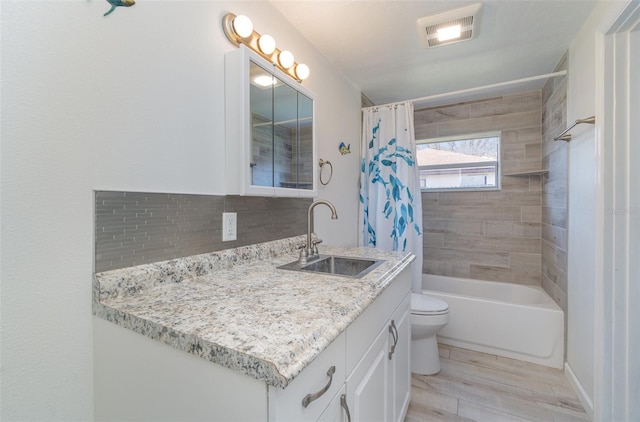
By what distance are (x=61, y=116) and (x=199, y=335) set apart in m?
0.69

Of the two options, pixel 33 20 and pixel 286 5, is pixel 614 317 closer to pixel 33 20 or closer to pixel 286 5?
pixel 286 5

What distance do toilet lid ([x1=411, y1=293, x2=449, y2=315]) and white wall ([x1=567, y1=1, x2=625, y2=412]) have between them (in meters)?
0.76

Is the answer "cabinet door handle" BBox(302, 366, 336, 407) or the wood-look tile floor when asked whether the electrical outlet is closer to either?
"cabinet door handle" BBox(302, 366, 336, 407)

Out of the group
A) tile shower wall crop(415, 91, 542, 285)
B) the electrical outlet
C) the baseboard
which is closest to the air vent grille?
tile shower wall crop(415, 91, 542, 285)

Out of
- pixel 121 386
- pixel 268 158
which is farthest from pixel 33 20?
pixel 121 386

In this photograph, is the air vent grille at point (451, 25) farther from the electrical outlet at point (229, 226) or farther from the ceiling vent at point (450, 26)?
the electrical outlet at point (229, 226)

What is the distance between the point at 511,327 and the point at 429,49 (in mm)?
2178

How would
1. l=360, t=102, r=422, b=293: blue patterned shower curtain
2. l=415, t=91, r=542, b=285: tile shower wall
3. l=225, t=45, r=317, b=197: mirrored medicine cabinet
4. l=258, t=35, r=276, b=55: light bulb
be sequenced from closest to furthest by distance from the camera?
l=225, t=45, r=317, b=197: mirrored medicine cabinet, l=258, t=35, r=276, b=55: light bulb, l=360, t=102, r=422, b=293: blue patterned shower curtain, l=415, t=91, r=542, b=285: tile shower wall

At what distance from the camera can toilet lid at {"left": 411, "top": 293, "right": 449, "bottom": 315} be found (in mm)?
1945

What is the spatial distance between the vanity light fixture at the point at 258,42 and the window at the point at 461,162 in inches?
78.1

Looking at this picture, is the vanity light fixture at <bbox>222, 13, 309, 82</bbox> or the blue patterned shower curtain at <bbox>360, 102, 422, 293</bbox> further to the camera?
the blue patterned shower curtain at <bbox>360, 102, 422, 293</bbox>

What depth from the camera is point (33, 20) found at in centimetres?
70

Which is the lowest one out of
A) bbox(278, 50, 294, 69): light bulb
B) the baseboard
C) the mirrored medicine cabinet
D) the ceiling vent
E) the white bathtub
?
the baseboard

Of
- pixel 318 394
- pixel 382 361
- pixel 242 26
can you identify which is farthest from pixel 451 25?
pixel 318 394
